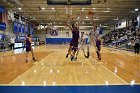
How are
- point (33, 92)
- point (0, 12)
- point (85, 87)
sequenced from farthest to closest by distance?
1. point (0, 12)
2. point (85, 87)
3. point (33, 92)

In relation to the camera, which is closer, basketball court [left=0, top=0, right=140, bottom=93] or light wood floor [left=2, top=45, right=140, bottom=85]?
light wood floor [left=2, top=45, right=140, bottom=85]

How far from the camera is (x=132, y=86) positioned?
620 centimetres

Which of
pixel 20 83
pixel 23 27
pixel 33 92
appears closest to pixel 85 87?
pixel 33 92

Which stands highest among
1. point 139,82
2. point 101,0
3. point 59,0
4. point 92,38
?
point 101,0

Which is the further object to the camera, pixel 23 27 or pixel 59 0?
pixel 23 27

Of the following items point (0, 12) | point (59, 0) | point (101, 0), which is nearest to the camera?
point (59, 0)

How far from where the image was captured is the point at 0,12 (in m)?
28.0

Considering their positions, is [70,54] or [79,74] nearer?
[79,74]

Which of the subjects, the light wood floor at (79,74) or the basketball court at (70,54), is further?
the basketball court at (70,54)

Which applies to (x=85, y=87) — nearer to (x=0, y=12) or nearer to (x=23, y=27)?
(x=0, y=12)

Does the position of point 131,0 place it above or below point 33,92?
above

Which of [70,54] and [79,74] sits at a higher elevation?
[70,54]

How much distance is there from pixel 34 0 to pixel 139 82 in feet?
67.2

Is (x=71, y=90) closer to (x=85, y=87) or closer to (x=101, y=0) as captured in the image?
(x=85, y=87)
